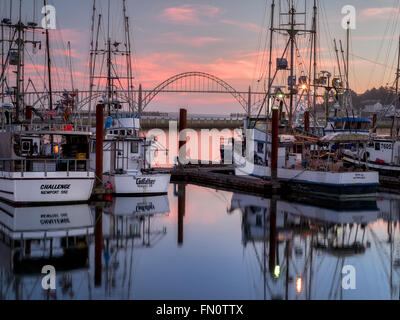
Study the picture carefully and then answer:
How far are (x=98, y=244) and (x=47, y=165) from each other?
8.97 metres

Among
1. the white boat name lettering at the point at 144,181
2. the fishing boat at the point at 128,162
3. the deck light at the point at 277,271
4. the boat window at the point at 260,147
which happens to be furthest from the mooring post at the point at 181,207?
the boat window at the point at 260,147

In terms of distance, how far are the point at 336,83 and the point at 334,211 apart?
2831 centimetres

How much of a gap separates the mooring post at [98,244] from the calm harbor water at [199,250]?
0.14ft

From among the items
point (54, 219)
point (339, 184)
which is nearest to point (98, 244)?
point (54, 219)

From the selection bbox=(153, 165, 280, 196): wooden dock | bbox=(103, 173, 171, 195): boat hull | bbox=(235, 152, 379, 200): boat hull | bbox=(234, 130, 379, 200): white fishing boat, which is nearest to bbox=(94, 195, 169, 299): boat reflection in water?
bbox=(103, 173, 171, 195): boat hull

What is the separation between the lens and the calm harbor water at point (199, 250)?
609 inches

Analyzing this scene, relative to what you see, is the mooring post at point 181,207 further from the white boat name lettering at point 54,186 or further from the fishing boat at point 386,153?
the fishing boat at point 386,153

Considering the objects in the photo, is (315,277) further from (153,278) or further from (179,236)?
(179,236)

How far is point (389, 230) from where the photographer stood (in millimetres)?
24281

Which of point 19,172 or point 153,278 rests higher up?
point 19,172

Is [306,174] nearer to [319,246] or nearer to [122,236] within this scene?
[319,246]

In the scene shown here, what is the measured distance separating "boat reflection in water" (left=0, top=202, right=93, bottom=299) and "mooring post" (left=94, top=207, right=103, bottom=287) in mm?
300

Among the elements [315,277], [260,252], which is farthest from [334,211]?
[315,277]
